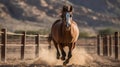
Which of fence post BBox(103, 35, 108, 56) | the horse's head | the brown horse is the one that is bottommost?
fence post BBox(103, 35, 108, 56)

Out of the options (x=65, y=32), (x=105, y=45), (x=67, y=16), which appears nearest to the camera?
(x=67, y=16)

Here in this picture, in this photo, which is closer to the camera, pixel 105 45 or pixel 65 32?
pixel 65 32

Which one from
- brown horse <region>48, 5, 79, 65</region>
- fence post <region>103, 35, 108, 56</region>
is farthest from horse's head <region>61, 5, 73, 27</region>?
fence post <region>103, 35, 108, 56</region>

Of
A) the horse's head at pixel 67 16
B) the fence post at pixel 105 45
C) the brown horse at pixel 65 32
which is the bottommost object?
the fence post at pixel 105 45

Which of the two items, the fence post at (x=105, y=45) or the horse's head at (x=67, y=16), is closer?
the horse's head at (x=67, y=16)

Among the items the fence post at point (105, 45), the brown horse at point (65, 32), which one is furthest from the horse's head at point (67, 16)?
the fence post at point (105, 45)

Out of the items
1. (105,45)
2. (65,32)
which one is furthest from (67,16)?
(105,45)

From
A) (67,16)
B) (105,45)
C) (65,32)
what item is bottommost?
(105,45)

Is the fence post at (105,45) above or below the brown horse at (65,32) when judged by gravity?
below

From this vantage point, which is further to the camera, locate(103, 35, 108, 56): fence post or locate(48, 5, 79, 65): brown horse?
locate(103, 35, 108, 56): fence post

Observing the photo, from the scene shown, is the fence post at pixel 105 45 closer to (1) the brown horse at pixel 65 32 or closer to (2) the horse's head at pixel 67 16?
(1) the brown horse at pixel 65 32

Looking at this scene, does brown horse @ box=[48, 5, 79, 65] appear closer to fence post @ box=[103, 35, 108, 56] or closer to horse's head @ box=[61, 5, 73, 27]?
horse's head @ box=[61, 5, 73, 27]

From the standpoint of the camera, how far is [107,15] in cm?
10312

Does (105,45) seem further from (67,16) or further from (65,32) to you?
(67,16)
